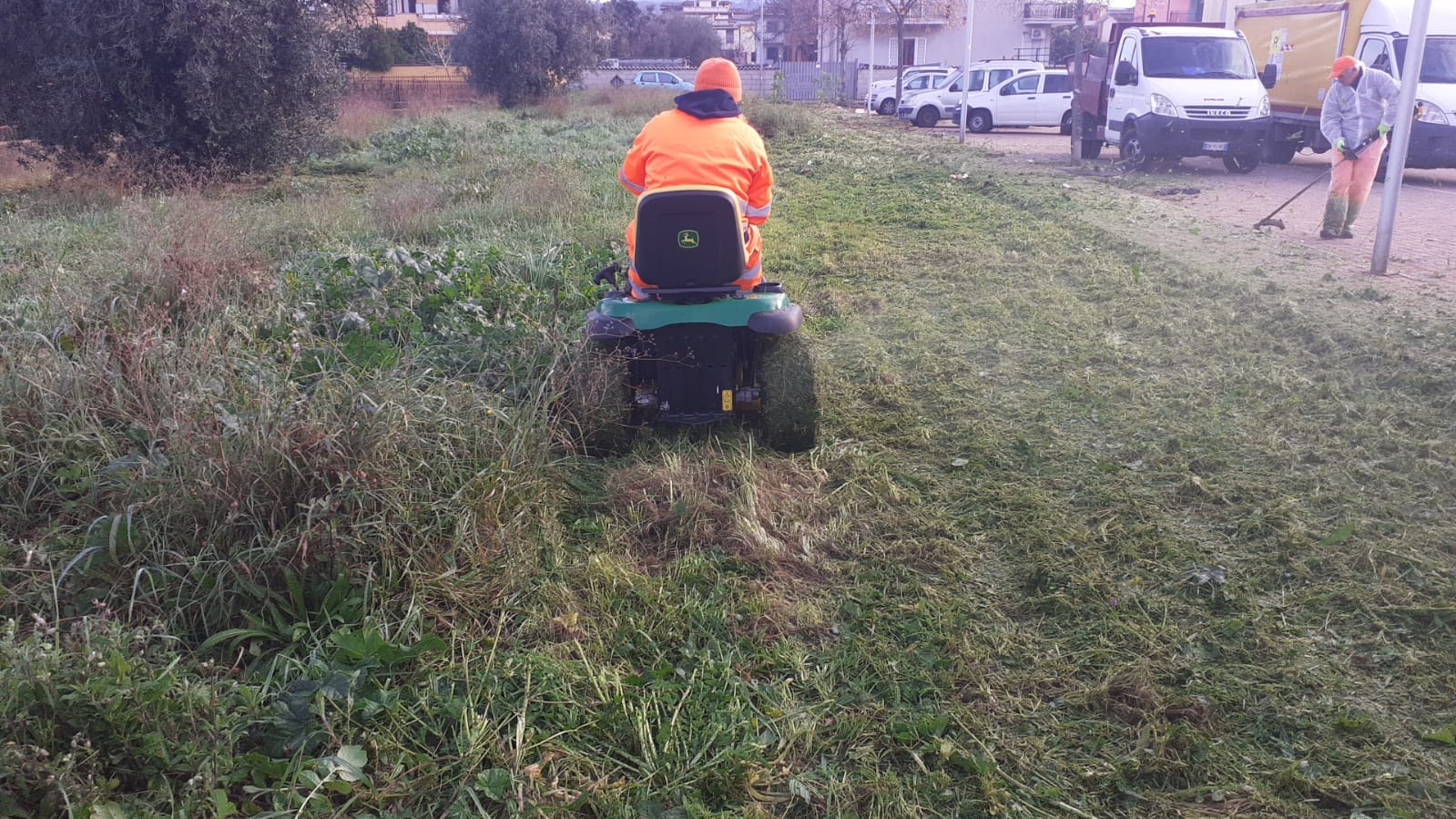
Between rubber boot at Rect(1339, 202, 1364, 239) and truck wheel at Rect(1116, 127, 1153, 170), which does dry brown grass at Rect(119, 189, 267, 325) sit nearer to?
rubber boot at Rect(1339, 202, 1364, 239)

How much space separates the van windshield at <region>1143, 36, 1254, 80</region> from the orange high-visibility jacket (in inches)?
531

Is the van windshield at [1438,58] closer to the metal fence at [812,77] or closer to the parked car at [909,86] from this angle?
the parked car at [909,86]

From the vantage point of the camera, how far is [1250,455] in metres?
4.77

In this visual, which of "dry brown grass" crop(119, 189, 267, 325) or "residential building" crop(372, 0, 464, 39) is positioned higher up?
"residential building" crop(372, 0, 464, 39)

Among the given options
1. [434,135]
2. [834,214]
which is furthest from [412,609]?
[434,135]

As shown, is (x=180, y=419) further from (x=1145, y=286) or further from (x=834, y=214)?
(x=834, y=214)

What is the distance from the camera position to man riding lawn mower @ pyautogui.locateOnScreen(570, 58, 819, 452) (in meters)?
4.35

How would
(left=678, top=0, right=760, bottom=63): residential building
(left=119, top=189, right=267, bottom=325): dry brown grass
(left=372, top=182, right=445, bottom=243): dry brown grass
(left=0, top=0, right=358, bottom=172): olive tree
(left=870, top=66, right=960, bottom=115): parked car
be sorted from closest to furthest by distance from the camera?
(left=119, top=189, right=267, bottom=325): dry brown grass → (left=372, top=182, right=445, bottom=243): dry brown grass → (left=0, top=0, right=358, bottom=172): olive tree → (left=870, top=66, right=960, bottom=115): parked car → (left=678, top=0, right=760, bottom=63): residential building

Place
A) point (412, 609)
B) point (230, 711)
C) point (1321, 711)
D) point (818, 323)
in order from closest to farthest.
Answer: point (230, 711) < point (1321, 711) < point (412, 609) < point (818, 323)

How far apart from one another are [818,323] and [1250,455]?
315cm

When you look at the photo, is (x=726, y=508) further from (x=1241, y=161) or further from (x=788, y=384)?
(x=1241, y=161)

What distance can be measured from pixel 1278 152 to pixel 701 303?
1616 centimetres

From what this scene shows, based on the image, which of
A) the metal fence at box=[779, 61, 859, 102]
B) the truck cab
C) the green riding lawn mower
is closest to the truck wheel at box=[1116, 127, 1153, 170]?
the truck cab

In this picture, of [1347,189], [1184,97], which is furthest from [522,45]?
[1347,189]
